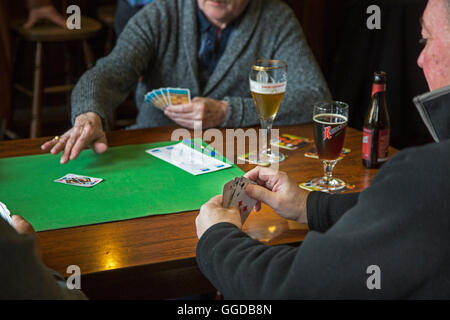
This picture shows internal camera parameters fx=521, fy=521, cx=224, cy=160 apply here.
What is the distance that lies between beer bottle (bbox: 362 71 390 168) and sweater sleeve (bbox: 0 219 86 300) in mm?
973

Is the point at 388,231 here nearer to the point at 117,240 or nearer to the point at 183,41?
the point at 117,240

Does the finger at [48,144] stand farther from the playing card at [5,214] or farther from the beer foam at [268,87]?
the beer foam at [268,87]

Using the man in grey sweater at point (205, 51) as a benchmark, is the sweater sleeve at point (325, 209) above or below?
below

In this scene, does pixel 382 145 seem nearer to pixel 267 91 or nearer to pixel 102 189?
pixel 267 91

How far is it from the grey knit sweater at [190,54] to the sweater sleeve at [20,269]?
48.6 inches

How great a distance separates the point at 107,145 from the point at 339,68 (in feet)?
7.84

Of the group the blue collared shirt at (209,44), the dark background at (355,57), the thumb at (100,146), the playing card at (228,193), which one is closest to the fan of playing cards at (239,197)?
the playing card at (228,193)

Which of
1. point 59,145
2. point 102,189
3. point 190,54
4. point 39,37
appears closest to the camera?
point 102,189

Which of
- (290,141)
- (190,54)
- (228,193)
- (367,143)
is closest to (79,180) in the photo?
(228,193)

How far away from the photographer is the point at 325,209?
1.14 m

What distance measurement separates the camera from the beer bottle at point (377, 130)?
4.74ft

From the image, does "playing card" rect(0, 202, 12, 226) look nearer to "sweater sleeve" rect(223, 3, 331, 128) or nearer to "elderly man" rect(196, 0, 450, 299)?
"elderly man" rect(196, 0, 450, 299)

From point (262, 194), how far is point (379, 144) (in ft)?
1.55

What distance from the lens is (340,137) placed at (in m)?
1.33
